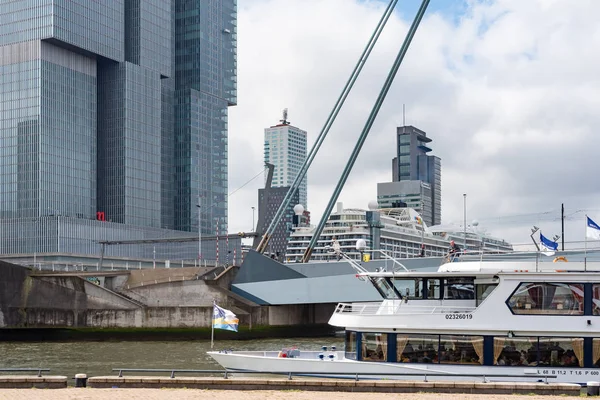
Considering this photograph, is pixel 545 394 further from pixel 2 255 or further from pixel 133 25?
pixel 133 25

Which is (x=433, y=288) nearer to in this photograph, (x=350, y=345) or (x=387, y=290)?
(x=387, y=290)

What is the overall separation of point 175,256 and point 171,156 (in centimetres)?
2348

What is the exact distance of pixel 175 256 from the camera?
447ft

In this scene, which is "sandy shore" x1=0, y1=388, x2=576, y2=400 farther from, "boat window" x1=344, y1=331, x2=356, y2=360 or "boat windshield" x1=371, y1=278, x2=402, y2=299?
"boat windshield" x1=371, y1=278, x2=402, y2=299

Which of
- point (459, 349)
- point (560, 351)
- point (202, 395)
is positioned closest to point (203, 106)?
point (459, 349)

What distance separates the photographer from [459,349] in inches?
1064

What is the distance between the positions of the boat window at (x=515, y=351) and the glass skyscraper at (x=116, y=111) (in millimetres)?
100944

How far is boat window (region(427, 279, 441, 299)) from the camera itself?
92.9ft

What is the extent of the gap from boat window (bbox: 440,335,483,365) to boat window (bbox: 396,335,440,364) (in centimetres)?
22

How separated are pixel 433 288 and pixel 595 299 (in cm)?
487

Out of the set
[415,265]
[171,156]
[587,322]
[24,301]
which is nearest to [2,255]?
[171,156]

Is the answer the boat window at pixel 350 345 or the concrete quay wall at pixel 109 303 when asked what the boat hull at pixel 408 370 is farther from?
the concrete quay wall at pixel 109 303

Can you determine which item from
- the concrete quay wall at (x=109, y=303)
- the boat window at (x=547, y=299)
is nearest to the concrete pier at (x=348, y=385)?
the boat window at (x=547, y=299)

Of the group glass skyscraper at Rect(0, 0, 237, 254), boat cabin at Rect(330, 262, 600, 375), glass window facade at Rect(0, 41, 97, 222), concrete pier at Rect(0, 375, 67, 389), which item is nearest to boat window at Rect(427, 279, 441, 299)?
boat cabin at Rect(330, 262, 600, 375)
